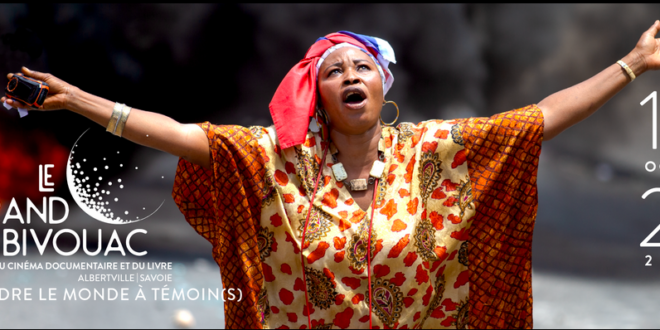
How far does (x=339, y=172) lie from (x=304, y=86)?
384 millimetres

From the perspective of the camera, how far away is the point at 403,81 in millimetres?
5184

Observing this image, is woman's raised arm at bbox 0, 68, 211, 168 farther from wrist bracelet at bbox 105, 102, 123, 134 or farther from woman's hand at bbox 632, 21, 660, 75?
woman's hand at bbox 632, 21, 660, 75

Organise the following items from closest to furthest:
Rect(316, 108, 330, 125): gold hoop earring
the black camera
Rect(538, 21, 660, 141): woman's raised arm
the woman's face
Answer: the black camera
Rect(538, 21, 660, 141): woman's raised arm
the woman's face
Rect(316, 108, 330, 125): gold hoop earring

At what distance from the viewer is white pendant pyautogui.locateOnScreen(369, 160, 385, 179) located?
8.16ft

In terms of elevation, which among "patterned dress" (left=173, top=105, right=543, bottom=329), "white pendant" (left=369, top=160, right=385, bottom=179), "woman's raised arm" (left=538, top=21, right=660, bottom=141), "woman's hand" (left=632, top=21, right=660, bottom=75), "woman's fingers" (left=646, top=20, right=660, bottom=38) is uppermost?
"woman's fingers" (left=646, top=20, right=660, bottom=38)

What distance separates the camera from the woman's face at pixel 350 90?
246 cm

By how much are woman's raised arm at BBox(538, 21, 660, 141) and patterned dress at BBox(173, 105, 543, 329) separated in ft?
0.22

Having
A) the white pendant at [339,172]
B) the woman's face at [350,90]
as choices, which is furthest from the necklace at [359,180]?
the woman's face at [350,90]

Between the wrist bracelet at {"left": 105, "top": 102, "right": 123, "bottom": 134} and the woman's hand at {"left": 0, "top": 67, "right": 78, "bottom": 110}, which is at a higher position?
the woman's hand at {"left": 0, "top": 67, "right": 78, "bottom": 110}

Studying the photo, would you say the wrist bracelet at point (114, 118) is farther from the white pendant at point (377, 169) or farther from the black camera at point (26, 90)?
the white pendant at point (377, 169)

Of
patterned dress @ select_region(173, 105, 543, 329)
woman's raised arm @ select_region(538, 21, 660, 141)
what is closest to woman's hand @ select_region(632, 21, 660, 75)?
woman's raised arm @ select_region(538, 21, 660, 141)

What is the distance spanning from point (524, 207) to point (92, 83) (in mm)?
3598

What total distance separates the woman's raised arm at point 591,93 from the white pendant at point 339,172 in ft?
2.62

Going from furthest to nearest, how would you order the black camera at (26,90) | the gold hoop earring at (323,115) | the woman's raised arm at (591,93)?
the gold hoop earring at (323,115) < the woman's raised arm at (591,93) < the black camera at (26,90)
